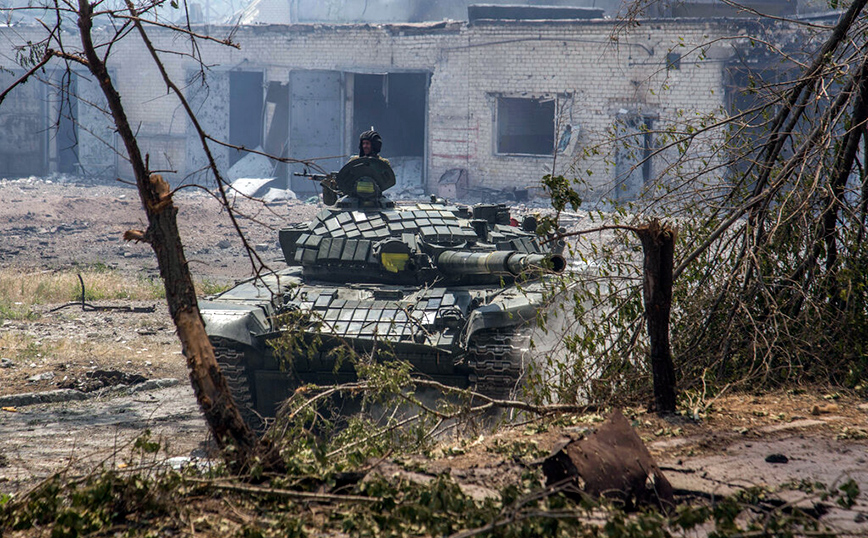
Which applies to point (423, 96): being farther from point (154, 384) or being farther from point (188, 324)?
point (188, 324)

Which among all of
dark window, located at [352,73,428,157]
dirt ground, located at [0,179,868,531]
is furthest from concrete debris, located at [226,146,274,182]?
dirt ground, located at [0,179,868,531]

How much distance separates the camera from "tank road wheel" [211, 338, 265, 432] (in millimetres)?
7083

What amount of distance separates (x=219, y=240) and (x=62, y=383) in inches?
388

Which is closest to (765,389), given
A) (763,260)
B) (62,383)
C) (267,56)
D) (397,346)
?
(763,260)

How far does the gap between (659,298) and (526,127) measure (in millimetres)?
18708

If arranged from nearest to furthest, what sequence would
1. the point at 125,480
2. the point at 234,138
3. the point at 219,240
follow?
the point at 125,480, the point at 219,240, the point at 234,138

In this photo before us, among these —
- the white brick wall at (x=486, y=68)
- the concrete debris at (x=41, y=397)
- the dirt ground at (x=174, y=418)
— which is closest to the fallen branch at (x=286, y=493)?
the dirt ground at (x=174, y=418)

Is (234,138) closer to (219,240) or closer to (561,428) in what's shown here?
(219,240)

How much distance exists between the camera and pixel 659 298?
4391 mm

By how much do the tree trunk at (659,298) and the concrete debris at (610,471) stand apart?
108cm

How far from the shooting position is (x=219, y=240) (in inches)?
719

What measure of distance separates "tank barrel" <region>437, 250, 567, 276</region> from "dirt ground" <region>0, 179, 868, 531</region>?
199 cm

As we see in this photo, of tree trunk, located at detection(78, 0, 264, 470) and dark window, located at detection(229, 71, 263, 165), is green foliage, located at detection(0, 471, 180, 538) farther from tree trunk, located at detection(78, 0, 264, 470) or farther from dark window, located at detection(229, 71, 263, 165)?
dark window, located at detection(229, 71, 263, 165)

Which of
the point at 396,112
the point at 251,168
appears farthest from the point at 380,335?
the point at 396,112
